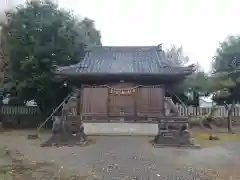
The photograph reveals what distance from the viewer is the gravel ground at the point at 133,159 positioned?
745 cm

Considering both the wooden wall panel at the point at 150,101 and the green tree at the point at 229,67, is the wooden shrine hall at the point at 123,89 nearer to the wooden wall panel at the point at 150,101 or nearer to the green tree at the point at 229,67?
the wooden wall panel at the point at 150,101

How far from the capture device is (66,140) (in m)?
12.3

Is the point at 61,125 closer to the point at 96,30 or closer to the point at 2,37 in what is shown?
the point at 2,37

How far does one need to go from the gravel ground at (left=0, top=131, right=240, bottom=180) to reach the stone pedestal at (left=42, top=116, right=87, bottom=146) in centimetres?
65

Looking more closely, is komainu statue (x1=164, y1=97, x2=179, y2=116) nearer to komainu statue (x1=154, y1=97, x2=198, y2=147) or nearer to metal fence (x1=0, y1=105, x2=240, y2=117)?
komainu statue (x1=154, y1=97, x2=198, y2=147)

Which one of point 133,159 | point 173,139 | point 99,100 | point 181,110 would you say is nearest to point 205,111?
point 181,110

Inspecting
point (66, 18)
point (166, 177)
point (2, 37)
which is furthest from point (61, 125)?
point (2, 37)

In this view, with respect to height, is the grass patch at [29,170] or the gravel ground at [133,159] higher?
the grass patch at [29,170]

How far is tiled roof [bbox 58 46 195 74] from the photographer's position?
55.3 feet

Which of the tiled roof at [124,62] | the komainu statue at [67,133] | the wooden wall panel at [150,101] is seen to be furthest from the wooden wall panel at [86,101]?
the komainu statue at [67,133]

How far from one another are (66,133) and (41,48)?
10.4m

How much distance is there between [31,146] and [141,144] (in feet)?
14.2

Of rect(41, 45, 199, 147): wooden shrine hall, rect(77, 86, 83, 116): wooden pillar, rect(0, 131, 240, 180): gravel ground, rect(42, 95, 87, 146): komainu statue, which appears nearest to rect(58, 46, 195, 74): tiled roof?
rect(41, 45, 199, 147): wooden shrine hall

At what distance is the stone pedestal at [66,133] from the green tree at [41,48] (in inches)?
340
